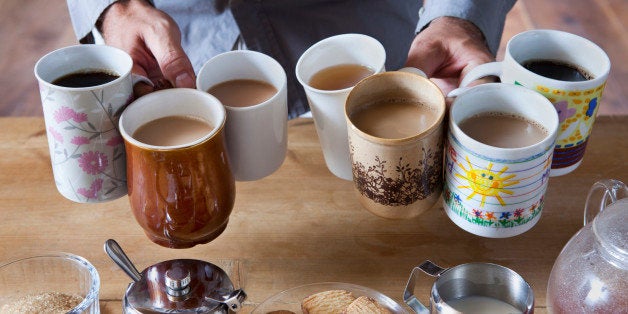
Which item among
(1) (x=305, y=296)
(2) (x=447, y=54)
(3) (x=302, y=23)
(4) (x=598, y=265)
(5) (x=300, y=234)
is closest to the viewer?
(4) (x=598, y=265)

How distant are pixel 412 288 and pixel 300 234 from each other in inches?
7.4

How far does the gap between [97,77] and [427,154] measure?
407mm

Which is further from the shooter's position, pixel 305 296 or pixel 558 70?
pixel 558 70

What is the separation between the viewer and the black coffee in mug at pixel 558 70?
3.06ft

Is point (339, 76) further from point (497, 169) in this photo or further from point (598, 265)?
point (598, 265)

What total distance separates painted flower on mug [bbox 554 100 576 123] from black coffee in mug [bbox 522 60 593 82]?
0.08m

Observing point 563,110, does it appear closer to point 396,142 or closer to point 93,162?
point 396,142

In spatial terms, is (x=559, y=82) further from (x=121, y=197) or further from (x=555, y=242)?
(x=121, y=197)

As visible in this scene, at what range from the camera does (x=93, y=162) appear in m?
0.88

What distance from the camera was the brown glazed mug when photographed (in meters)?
0.80

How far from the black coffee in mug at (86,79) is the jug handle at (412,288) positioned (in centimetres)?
42

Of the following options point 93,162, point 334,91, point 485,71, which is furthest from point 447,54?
point 93,162

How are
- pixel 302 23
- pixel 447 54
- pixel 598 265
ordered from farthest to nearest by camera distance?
pixel 302 23 → pixel 447 54 → pixel 598 265

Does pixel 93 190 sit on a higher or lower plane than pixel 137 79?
lower
